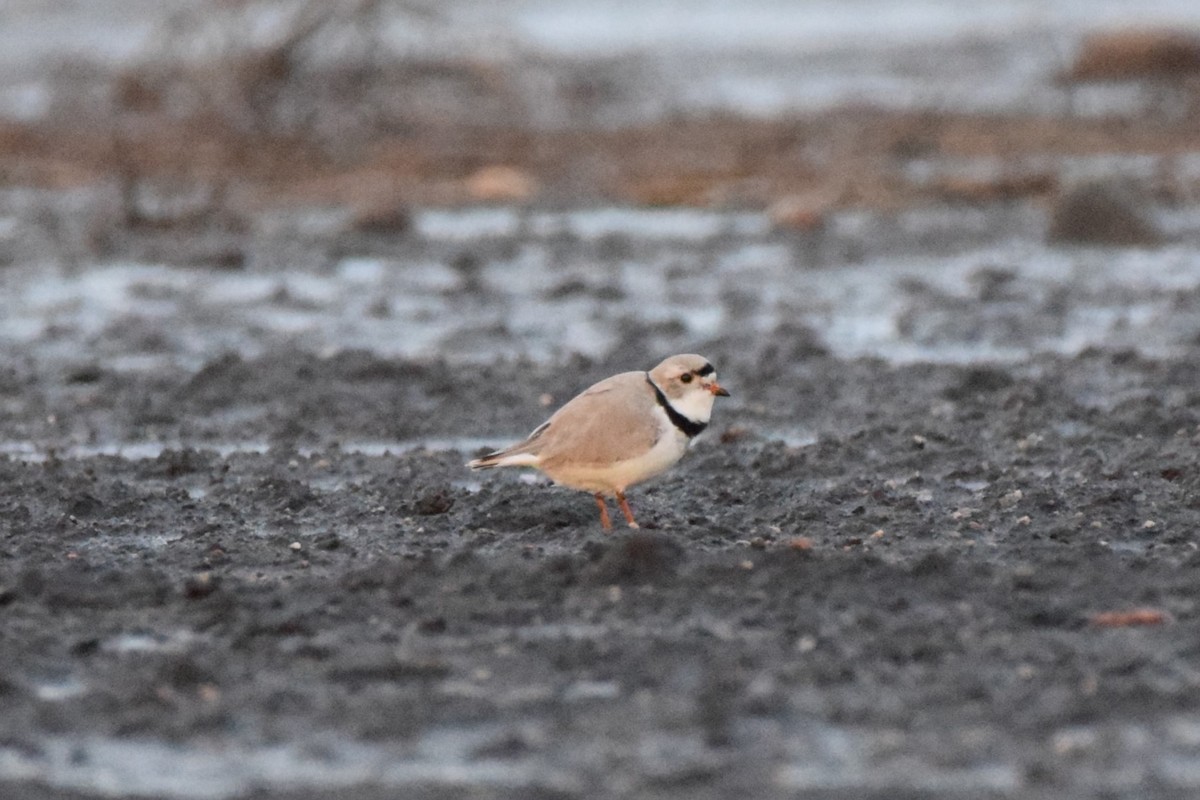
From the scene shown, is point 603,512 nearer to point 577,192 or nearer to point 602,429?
point 602,429

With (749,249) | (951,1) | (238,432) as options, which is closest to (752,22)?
(951,1)

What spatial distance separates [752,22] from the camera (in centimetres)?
3578

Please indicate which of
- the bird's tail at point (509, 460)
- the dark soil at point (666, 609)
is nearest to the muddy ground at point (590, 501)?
the dark soil at point (666, 609)

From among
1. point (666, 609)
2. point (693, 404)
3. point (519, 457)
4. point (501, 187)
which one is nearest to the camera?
point (666, 609)

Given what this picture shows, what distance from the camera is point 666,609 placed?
620 cm

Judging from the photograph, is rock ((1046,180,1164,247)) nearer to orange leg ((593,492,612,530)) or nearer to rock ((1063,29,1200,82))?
orange leg ((593,492,612,530))

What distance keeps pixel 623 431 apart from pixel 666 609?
1.11 m

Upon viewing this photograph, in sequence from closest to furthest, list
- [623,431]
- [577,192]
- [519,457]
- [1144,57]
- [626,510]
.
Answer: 1. [623,431]
2. [519,457]
3. [626,510]
4. [577,192]
5. [1144,57]

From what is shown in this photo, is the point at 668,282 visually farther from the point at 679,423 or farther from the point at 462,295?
the point at 679,423

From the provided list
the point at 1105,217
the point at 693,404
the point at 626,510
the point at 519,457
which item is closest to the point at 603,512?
the point at 626,510

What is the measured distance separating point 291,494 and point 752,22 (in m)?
28.9

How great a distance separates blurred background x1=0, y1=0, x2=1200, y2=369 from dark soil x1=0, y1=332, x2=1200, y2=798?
10.6 ft

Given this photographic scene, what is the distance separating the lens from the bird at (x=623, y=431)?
717 centimetres

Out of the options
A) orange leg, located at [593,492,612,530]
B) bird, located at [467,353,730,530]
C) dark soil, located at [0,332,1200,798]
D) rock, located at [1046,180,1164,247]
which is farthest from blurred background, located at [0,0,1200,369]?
bird, located at [467,353,730,530]
